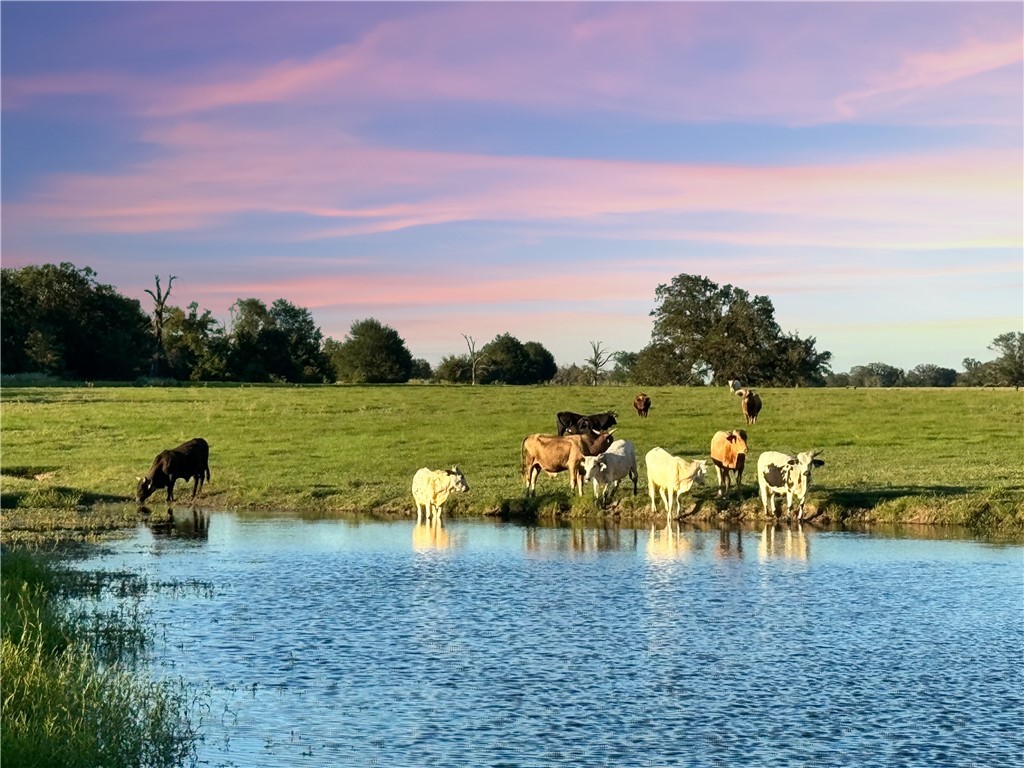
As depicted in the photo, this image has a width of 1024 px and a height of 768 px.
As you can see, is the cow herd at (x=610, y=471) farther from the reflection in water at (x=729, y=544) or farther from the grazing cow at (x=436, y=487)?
the reflection in water at (x=729, y=544)

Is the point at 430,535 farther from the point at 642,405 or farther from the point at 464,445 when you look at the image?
the point at 642,405

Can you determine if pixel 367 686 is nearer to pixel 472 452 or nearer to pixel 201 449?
pixel 201 449

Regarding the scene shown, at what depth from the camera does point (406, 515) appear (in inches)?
1287

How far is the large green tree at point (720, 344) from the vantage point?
12312 cm

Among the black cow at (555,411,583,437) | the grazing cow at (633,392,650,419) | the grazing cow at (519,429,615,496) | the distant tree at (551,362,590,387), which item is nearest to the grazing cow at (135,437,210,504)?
the grazing cow at (519,429,615,496)

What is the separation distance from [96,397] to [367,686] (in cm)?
5803

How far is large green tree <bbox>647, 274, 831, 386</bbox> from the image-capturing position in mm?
123125

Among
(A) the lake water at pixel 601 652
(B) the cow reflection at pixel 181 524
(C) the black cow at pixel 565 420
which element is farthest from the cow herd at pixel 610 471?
(C) the black cow at pixel 565 420

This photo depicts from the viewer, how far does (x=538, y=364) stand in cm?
16575

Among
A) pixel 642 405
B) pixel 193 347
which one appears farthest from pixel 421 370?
pixel 642 405

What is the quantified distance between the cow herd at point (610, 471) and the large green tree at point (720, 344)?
88183mm

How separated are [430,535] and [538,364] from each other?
13777cm

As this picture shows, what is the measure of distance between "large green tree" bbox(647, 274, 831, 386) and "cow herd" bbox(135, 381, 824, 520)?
8818 cm

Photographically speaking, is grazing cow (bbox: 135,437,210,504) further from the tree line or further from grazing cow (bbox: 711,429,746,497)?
the tree line
